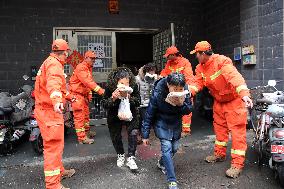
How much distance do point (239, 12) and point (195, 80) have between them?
361 centimetres

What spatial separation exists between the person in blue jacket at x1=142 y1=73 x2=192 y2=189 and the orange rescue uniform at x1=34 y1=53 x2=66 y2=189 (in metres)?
1.06

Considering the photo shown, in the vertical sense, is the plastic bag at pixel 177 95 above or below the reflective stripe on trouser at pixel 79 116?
above

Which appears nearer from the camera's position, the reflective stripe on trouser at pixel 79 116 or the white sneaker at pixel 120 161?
the white sneaker at pixel 120 161

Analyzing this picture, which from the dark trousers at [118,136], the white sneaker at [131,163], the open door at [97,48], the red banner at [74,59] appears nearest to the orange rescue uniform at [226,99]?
the dark trousers at [118,136]

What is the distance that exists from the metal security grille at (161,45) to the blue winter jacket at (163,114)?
461 cm

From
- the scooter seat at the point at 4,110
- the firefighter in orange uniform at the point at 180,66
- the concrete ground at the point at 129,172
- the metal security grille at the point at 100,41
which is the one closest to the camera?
the concrete ground at the point at 129,172

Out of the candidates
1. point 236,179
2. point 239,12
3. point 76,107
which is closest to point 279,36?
point 239,12

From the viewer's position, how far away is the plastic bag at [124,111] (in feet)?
15.3

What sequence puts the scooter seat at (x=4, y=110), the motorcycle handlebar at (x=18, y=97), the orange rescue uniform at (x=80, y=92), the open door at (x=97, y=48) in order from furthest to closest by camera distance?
1. the open door at (x=97, y=48)
2. the orange rescue uniform at (x=80, y=92)
3. the motorcycle handlebar at (x=18, y=97)
4. the scooter seat at (x=4, y=110)

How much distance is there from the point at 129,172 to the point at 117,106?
38.3 inches

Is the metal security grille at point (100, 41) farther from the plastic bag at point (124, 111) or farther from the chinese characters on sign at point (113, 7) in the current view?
the plastic bag at point (124, 111)

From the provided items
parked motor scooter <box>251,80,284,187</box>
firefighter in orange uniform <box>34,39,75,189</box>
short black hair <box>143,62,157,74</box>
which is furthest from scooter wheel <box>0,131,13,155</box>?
parked motor scooter <box>251,80,284,187</box>

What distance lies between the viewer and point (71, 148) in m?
6.23

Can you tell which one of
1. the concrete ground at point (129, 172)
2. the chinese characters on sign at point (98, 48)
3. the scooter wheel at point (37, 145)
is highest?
the chinese characters on sign at point (98, 48)
